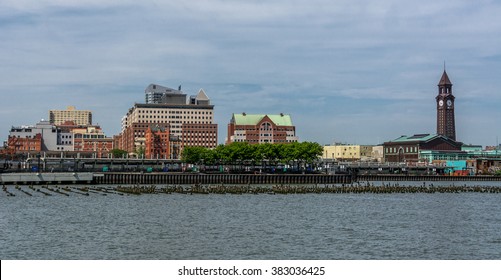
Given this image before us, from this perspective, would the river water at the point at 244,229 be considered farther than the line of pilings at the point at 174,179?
No

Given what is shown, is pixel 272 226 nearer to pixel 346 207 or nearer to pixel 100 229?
pixel 100 229

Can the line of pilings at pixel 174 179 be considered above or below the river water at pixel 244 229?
above

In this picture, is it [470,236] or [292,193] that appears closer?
[470,236]

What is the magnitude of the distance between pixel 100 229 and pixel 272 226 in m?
17.8

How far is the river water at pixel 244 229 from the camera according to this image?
2371 inches

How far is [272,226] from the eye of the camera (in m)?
78.9

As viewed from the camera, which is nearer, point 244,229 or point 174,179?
point 244,229

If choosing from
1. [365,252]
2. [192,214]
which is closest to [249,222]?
[192,214]

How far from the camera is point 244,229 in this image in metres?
75.3

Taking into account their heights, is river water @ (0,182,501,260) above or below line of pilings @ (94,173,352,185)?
below

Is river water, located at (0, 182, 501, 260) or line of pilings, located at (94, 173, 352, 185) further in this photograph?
line of pilings, located at (94, 173, 352, 185)

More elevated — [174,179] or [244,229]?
[174,179]

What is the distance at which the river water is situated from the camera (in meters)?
60.2
